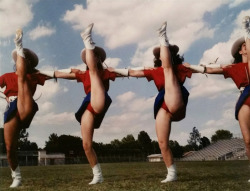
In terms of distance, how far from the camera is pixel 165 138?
4699mm

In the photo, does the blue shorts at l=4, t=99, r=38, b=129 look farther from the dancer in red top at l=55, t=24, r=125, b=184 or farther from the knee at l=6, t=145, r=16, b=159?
the dancer in red top at l=55, t=24, r=125, b=184

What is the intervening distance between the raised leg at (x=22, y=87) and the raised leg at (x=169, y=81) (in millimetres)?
1985

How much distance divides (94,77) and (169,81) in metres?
1.06

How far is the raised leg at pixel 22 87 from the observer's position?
5086mm

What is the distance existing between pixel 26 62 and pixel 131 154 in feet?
123

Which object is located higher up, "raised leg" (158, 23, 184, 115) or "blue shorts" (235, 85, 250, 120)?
"raised leg" (158, 23, 184, 115)

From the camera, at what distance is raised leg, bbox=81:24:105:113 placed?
4936mm

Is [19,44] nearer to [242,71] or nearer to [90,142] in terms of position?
[90,142]

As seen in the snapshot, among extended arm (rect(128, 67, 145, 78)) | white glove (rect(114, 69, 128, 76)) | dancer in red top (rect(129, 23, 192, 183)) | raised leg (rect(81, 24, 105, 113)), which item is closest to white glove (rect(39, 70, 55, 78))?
raised leg (rect(81, 24, 105, 113))

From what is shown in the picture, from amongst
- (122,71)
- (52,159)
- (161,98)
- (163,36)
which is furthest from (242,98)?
(52,159)

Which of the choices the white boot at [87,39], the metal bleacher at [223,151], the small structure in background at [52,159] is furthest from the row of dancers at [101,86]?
the metal bleacher at [223,151]

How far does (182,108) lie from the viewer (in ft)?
15.8

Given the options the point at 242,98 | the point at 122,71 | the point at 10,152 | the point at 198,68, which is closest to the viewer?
the point at 242,98

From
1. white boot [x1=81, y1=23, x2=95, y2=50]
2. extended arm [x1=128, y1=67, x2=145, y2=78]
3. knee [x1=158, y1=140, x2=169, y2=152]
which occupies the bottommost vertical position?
knee [x1=158, y1=140, x2=169, y2=152]
